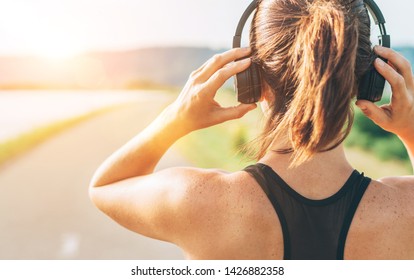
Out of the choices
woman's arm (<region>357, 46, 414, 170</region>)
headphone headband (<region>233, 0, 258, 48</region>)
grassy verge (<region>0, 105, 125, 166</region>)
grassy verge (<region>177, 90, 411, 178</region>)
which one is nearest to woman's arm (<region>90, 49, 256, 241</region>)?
headphone headband (<region>233, 0, 258, 48</region>)

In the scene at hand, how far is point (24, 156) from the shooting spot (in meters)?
6.47

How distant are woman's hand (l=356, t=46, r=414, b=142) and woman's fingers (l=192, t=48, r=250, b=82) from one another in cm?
24

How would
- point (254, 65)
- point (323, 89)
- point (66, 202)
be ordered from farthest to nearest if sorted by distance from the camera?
point (66, 202) < point (254, 65) < point (323, 89)

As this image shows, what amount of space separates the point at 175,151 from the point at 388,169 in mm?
2266

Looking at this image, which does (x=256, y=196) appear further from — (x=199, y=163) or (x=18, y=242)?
(x=199, y=163)

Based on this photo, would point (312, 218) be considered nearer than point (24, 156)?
Yes

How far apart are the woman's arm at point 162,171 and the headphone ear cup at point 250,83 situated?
2 cm

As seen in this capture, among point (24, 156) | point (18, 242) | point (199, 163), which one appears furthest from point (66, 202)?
point (24, 156)

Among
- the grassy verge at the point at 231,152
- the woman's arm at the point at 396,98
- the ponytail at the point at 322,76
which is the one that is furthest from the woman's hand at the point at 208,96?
the grassy verge at the point at 231,152

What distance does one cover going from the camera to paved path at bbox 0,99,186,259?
3.45m

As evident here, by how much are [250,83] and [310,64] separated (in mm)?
157

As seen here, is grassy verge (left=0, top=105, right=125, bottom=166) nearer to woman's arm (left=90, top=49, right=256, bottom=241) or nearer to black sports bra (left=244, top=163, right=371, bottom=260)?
woman's arm (left=90, top=49, right=256, bottom=241)

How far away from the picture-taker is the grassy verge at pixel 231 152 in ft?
16.6

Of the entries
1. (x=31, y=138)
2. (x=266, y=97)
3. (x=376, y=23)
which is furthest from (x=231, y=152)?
(x=266, y=97)
